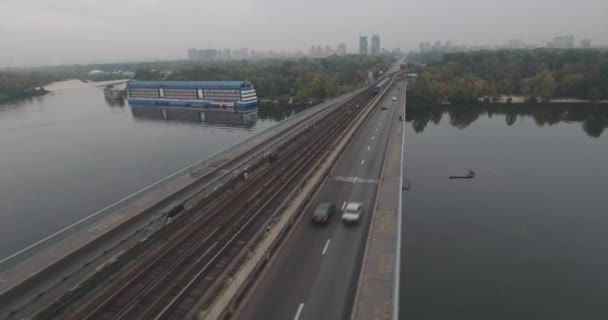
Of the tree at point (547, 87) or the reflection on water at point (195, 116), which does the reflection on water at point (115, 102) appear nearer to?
the reflection on water at point (195, 116)

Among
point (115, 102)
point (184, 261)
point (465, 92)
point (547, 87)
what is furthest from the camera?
point (115, 102)

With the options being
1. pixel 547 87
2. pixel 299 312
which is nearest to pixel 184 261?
pixel 299 312

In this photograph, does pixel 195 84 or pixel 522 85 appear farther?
pixel 522 85

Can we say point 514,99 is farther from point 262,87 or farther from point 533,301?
point 533,301

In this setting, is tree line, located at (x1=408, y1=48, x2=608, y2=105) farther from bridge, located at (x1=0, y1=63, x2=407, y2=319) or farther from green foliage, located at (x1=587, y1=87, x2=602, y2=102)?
bridge, located at (x1=0, y1=63, x2=407, y2=319)

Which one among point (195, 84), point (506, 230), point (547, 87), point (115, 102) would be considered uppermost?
point (195, 84)

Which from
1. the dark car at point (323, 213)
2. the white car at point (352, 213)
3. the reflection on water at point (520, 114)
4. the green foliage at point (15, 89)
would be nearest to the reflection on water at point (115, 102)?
the green foliage at point (15, 89)

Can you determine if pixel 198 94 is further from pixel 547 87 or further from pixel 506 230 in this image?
pixel 547 87
